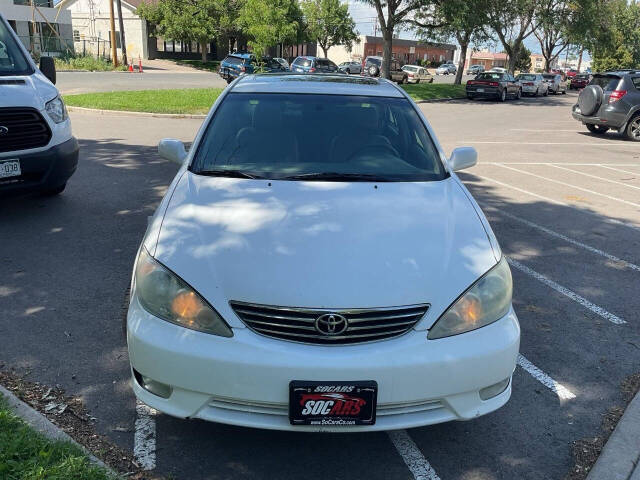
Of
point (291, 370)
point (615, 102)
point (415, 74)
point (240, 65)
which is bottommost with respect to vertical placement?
point (415, 74)

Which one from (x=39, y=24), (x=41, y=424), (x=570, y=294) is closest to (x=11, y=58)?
(x=41, y=424)

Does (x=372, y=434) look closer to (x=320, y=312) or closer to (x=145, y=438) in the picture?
(x=320, y=312)

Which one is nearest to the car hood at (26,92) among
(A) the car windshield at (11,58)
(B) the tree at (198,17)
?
(A) the car windshield at (11,58)

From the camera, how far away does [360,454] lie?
2.91m

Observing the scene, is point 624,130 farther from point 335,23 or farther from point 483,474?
point 335,23

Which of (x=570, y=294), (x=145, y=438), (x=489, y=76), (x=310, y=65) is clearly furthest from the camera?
(x=310, y=65)

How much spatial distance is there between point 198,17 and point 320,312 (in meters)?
51.5

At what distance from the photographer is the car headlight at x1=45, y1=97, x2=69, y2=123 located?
614 centimetres

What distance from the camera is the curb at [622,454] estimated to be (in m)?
2.80

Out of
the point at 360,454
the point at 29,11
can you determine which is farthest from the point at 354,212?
the point at 29,11

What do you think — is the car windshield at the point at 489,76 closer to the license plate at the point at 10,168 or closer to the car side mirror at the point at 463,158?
the car side mirror at the point at 463,158

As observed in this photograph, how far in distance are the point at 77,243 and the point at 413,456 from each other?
4.03m

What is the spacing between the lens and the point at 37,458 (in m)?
2.51

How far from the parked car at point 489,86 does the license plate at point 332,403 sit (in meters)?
30.2
